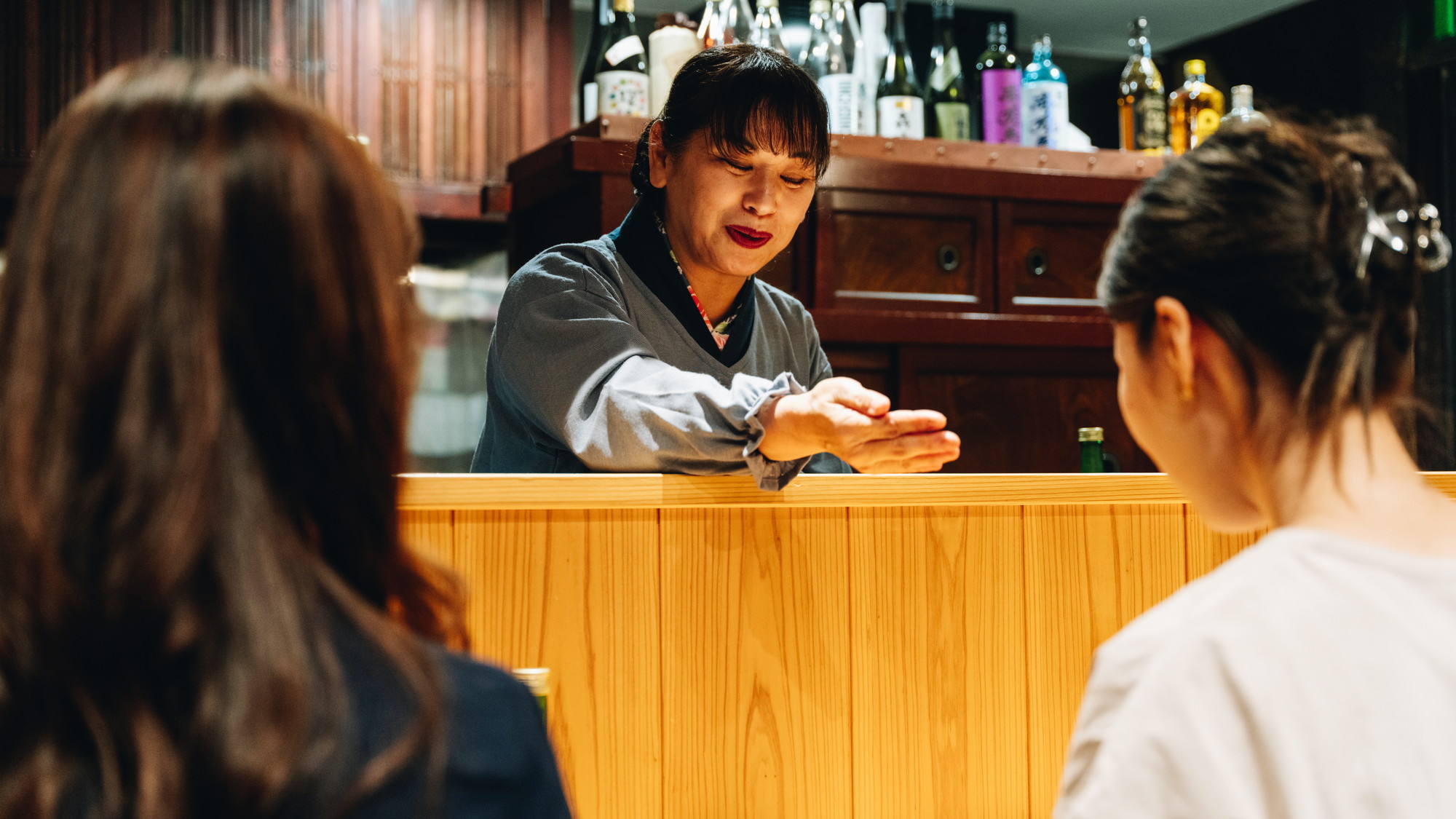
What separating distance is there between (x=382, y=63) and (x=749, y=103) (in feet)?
5.97

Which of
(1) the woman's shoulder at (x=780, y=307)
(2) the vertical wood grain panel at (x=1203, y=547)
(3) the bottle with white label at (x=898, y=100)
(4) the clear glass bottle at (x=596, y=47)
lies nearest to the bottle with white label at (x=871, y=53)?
(3) the bottle with white label at (x=898, y=100)

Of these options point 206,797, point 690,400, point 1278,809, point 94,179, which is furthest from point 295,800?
point 690,400

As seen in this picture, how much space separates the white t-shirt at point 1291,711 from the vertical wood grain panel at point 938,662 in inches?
20.6

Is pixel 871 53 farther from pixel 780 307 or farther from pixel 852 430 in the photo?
pixel 852 430

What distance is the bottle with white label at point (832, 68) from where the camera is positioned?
254 centimetres

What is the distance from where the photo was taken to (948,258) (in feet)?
8.71

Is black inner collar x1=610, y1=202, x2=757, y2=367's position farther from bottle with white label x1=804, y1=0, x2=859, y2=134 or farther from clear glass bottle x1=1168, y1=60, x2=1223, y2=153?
clear glass bottle x1=1168, y1=60, x2=1223, y2=153

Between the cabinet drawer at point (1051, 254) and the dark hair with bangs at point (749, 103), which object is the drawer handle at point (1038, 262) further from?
the dark hair with bangs at point (749, 103)

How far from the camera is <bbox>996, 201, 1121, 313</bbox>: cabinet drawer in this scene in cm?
268

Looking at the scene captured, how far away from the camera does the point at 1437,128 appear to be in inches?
136

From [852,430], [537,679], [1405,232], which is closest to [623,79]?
[852,430]

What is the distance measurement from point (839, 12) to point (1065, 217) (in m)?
0.68

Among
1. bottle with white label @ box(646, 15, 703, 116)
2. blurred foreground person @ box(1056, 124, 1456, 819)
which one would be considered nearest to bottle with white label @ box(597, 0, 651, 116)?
bottle with white label @ box(646, 15, 703, 116)

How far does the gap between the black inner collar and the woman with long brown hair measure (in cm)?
99
